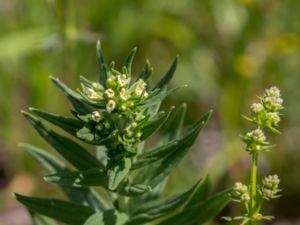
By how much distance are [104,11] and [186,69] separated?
768mm

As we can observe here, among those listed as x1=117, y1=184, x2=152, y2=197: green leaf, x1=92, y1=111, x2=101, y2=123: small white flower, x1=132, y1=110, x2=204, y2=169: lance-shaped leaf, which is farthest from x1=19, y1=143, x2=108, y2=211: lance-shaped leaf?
x1=92, y1=111, x2=101, y2=123: small white flower

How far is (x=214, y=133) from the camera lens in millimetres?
4766

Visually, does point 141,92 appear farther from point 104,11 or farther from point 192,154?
point 104,11

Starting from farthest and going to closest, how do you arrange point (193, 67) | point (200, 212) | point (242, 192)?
point (193, 67) → point (200, 212) → point (242, 192)

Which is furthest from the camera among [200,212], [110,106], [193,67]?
[193,67]

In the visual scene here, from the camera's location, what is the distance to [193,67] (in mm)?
4801

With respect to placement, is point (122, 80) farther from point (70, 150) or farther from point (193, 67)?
point (193, 67)

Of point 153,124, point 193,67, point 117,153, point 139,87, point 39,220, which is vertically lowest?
point 39,220

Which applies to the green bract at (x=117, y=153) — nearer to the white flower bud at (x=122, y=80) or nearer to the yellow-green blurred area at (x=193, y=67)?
the white flower bud at (x=122, y=80)

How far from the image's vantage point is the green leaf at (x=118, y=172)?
2.03 m

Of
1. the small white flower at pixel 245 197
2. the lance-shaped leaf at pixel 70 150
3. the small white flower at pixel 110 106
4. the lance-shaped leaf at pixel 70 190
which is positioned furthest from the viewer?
the lance-shaped leaf at pixel 70 190

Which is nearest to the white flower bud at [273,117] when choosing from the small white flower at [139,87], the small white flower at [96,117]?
the small white flower at [139,87]

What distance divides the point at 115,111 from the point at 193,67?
2.80 metres

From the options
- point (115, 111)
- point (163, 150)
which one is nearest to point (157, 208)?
point (163, 150)
